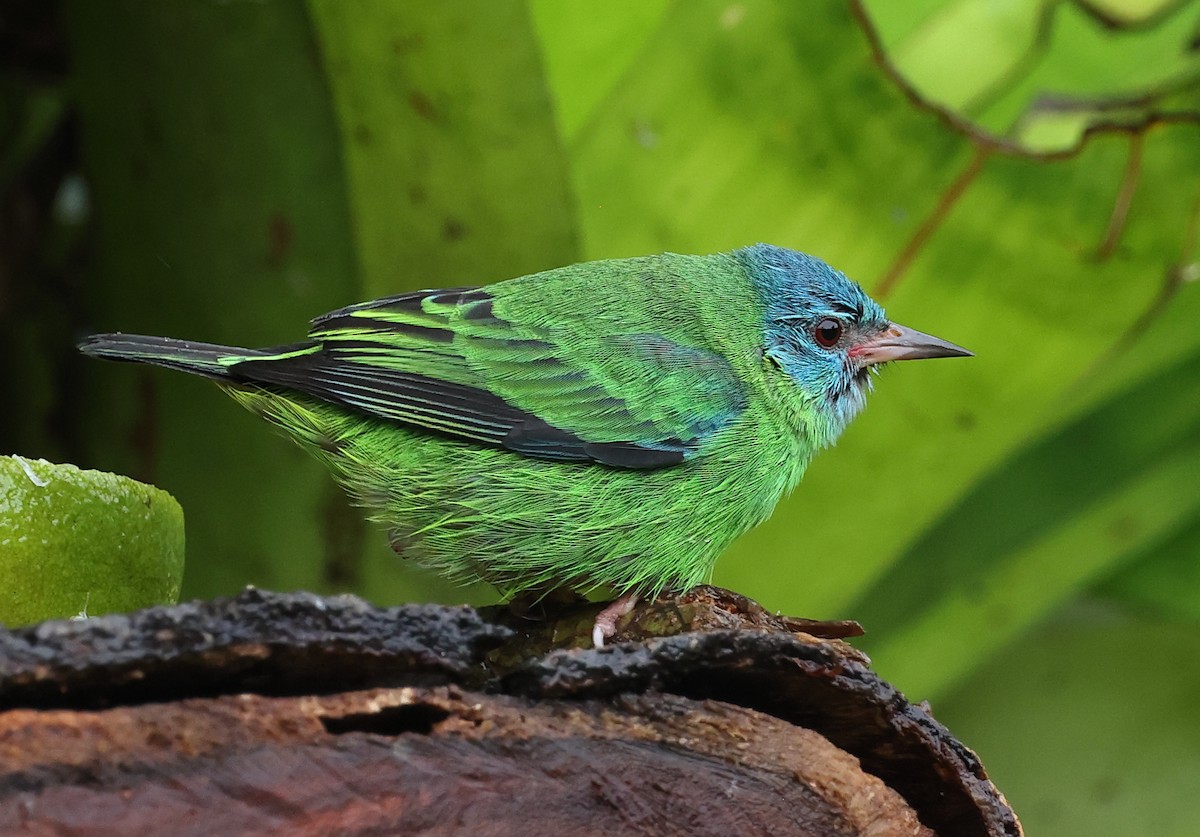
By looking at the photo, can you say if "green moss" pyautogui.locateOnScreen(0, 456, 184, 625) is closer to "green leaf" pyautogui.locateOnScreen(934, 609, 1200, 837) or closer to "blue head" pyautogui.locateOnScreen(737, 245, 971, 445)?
"blue head" pyautogui.locateOnScreen(737, 245, 971, 445)

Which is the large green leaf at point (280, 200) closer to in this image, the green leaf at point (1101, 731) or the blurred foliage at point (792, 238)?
the blurred foliage at point (792, 238)

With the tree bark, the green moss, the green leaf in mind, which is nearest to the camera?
the tree bark

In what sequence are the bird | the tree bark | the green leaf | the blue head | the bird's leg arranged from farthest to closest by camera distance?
1. the green leaf
2. the blue head
3. the bird
4. the bird's leg
5. the tree bark

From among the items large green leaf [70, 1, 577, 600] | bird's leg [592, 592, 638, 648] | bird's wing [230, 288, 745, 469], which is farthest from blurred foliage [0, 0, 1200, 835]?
bird's leg [592, 592, 638, 648]


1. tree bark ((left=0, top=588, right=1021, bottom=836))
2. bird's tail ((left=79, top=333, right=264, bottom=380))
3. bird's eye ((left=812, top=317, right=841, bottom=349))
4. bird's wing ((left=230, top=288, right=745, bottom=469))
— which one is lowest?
tree bark ((left=0, top=588, right=1021, bottom=836))

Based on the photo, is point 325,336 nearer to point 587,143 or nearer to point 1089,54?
point 587,143

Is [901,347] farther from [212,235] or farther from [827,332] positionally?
[212,235]

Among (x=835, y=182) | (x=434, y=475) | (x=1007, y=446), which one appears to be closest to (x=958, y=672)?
(x=1007, y=446)

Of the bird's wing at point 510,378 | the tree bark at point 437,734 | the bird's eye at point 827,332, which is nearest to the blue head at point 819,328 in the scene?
the bird's eye at point 827,332
